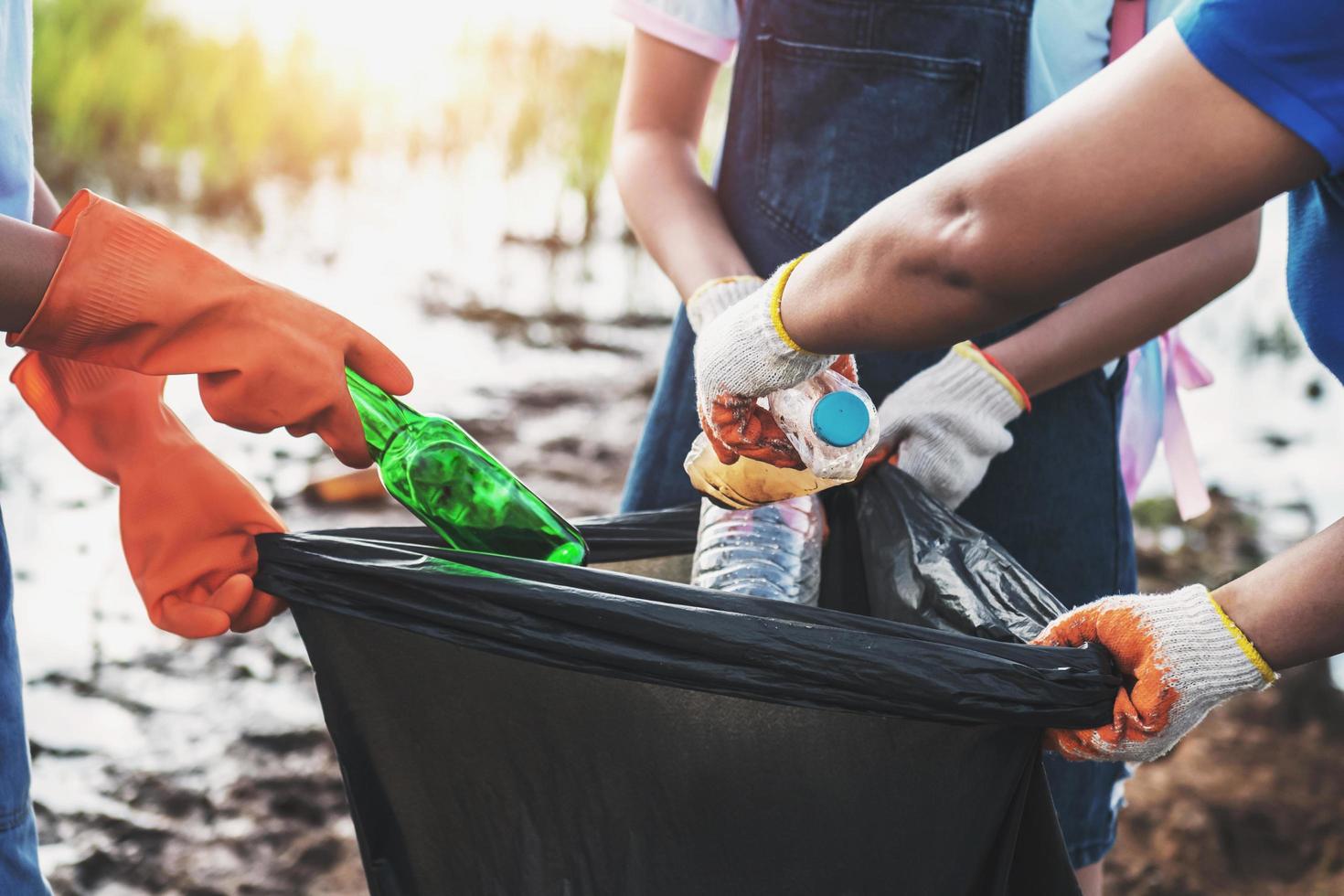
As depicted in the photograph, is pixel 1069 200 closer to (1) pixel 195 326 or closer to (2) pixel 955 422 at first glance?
(2) pixel 955 422

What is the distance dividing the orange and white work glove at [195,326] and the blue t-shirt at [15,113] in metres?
0.09

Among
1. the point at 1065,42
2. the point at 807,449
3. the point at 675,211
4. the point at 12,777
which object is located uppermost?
the point at 1065,42

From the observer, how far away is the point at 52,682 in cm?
227

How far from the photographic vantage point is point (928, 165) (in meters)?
1.23

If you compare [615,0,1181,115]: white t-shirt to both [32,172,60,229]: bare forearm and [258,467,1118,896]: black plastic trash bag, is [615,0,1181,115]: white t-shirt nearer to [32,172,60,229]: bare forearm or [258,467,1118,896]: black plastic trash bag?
[258,467,1118,896]: black plastic trash bag

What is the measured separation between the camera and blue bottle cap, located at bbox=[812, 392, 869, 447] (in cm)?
95

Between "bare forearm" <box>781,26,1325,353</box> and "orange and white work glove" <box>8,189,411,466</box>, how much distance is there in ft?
1.31

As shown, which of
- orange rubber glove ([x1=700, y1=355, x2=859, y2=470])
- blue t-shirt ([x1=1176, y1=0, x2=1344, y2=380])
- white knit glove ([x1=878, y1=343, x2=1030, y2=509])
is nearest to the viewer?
blue t-shirt ([x1=1176, y1=0, x2=1344, y2=380])

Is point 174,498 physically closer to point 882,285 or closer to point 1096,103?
point 882,285

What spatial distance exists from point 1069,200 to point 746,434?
0.37 metres

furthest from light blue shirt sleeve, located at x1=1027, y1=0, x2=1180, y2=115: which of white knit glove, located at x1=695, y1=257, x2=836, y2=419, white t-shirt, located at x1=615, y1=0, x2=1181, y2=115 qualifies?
white knit glove, located at x1=695, y1=257, x2=836, y2=419

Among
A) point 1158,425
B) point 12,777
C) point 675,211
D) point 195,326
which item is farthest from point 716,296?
point 12,777

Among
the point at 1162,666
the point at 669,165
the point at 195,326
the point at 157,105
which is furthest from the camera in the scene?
the point at 157,105

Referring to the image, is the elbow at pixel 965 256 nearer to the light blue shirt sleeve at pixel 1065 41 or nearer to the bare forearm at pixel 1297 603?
the bare forearm at pixel 1297 603
